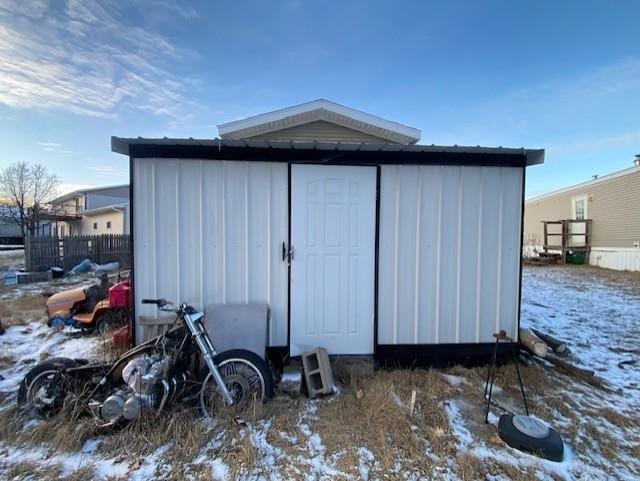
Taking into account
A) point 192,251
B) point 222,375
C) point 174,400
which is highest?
point 192,251

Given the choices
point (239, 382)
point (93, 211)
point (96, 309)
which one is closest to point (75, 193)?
point (93, 211)

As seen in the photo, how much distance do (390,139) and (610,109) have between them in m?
8.57

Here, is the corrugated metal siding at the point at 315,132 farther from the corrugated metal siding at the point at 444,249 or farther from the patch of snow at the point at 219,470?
the patch of snow at the point at 219,470

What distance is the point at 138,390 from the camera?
2.01 m

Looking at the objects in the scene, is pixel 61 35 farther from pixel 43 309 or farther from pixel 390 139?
pixel 390 139

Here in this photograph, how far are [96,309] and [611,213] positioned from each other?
58.7ft

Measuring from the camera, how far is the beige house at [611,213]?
36.6 feet

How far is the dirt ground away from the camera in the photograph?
1.69 m

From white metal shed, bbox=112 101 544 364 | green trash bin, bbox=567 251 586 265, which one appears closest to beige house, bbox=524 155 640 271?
green trash bin, bbox=567 251 586 265

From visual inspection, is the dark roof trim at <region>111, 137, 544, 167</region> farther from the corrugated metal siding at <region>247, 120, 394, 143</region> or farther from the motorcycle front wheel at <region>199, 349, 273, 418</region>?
the corrugated metal siding at <region>247, 120, 394, 143</region>

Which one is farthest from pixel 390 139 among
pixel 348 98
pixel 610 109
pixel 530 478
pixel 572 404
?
pixel 610 109

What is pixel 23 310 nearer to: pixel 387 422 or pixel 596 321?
pixel 387 422

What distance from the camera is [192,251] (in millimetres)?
2900

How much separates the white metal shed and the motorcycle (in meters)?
0.67
